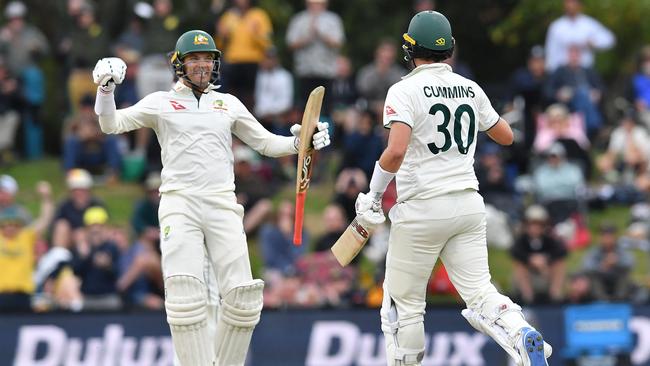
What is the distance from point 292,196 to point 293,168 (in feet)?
1.66

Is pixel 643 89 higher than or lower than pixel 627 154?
higher

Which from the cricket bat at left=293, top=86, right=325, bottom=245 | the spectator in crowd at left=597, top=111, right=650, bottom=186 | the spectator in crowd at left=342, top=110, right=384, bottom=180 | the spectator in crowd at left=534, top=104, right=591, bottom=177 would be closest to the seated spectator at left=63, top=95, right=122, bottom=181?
the spectator in crowd at left=342, top=110, right=384, bottom=180

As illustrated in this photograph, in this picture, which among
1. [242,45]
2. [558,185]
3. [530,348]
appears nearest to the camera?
[530,348]

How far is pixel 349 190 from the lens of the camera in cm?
1938

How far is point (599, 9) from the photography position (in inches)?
1078

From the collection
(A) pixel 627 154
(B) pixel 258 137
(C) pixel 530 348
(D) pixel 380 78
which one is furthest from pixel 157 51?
(C) pixel 530 348

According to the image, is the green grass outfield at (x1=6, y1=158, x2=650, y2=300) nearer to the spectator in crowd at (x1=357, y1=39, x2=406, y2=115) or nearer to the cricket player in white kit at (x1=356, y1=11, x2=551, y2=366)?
the spectator in crowd at (x1=357, y1=39, x2=406, y2=115)

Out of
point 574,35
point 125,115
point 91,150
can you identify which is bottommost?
point 91,150

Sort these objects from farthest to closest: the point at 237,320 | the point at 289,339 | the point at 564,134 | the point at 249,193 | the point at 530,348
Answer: the point at 564,134 → the point at 249,193 → the point at 289,339 → the point at 237,320 → the point at 530,348

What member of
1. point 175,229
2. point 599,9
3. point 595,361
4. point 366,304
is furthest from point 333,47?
point 175,229

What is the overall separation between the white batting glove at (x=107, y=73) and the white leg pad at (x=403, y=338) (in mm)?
2750

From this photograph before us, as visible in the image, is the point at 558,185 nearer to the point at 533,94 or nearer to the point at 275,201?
the point at 533,94

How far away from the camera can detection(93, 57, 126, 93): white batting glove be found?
10969mm

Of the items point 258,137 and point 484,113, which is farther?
point 258,137
